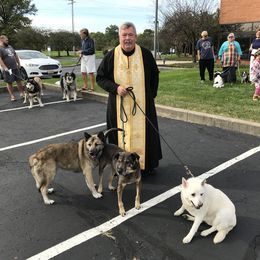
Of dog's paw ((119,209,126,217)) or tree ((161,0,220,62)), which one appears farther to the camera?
tree ((161,0,220,62))

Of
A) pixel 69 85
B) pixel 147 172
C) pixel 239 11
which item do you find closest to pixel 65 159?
pixel 147 172

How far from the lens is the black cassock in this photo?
15.9 feet

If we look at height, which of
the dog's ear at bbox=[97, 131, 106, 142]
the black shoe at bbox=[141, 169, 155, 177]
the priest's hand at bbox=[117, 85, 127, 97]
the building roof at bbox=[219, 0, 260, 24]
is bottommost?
the black shoe at bbox=[141, 169, 155, 177]

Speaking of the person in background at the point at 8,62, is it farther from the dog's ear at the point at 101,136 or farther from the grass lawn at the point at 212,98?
the dog's ear at the point at 101,136

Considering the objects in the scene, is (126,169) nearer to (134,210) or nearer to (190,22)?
(134,210)

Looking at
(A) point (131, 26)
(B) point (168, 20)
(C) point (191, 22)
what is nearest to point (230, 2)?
(C) point (191, 22)

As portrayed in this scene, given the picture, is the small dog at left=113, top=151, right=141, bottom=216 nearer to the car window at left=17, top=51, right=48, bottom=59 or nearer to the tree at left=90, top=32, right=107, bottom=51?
the car window at left=17, top=51, right=48, bottom=59

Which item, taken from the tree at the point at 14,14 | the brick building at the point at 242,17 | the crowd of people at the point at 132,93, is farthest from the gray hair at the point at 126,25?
the tree at the point at 14,14

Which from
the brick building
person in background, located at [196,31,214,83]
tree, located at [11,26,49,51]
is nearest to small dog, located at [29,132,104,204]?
person in background, located at [196,31,214,83]

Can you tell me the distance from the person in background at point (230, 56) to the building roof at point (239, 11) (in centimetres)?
1552

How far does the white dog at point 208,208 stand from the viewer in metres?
3.46

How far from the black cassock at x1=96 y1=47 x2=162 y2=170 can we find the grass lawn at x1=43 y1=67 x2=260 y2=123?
125 inches

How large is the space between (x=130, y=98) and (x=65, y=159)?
128cm

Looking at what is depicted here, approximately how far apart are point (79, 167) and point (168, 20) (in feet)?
103
